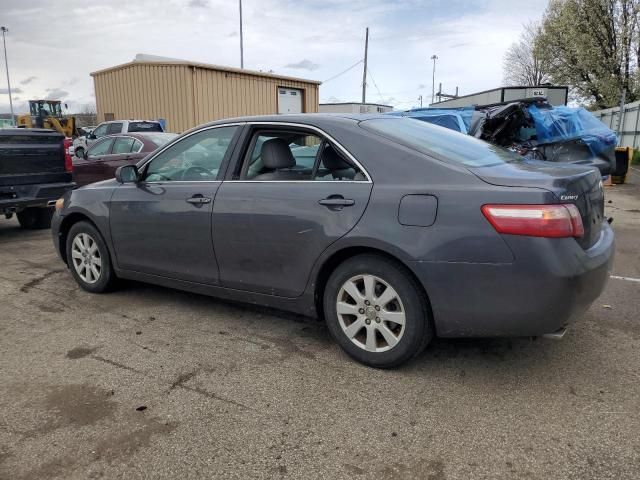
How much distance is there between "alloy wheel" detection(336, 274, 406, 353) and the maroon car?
699cm

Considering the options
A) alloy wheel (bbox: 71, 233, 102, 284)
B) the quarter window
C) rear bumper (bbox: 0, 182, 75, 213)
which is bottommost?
alloy wheel (bbox: 71, 233, 102, 284)

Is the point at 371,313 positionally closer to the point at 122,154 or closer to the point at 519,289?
the point at 519,289

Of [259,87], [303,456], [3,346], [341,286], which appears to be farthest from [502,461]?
[259,87]

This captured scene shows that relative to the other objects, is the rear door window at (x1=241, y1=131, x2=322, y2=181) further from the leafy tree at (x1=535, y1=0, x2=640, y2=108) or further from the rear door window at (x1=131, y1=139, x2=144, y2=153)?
the leafy tree at (x1=535, y1=0, x2=640, y2=108)


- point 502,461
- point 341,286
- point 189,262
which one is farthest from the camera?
point 189,262

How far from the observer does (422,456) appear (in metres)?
2.43

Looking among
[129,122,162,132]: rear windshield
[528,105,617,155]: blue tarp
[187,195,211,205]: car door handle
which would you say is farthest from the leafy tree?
[187,195,211,205]: car door handle

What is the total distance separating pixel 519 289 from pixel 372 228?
2.82 feet

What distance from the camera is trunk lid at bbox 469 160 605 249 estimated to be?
9.21 ft

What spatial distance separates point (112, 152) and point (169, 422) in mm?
8250

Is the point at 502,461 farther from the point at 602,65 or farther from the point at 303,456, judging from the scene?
the point at 602,65

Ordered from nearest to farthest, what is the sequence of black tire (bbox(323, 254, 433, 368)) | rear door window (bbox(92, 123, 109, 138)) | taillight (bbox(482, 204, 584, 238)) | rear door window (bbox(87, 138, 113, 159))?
taillight (bbox(482, 204, 584, 238)), black tire (bbox(323, 254, 433, 368)), rear door window (bbox(87, 138, 113, 159)), rear door window (bbox(92, 123, 109, 138))

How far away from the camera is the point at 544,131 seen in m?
9.86

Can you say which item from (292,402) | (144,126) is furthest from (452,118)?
(144,126)
